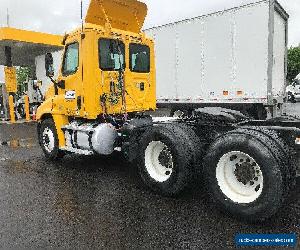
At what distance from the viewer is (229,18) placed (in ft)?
34.4

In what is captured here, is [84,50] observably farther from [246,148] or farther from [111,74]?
[246,148]

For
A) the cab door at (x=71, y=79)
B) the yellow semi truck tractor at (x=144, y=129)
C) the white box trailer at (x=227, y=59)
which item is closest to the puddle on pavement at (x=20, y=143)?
the yellow semi truck tractor at (x=144, y=129)

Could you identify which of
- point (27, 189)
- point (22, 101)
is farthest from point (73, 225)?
point (22, 101)

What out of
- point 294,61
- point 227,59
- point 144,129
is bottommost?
point 144,129

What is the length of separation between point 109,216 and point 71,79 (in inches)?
139

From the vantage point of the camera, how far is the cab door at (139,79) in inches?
285

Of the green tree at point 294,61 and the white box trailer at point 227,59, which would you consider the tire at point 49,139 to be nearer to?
the white box trailer at point 227,59

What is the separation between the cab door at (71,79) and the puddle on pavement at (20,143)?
3.90 m

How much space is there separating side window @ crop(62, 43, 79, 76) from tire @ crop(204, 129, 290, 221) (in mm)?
3706

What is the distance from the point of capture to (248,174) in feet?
13.8

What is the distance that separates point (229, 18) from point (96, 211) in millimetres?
8291

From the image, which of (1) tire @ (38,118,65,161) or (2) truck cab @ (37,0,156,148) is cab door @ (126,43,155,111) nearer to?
(2) truck cab @ (37,0,156,148)

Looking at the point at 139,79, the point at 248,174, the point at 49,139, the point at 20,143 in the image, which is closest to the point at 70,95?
the point at 49,139

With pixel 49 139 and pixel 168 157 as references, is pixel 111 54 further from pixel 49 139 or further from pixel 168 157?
pixel 168 157
